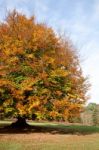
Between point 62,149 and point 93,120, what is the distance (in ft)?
177

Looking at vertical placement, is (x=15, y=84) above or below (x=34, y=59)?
below

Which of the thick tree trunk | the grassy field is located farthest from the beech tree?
the thick tree trunk


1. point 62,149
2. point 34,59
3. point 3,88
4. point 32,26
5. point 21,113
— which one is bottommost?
point 62,149

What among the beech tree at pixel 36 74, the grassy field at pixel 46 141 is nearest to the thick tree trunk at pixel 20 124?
the beech tree at pixel 36 74

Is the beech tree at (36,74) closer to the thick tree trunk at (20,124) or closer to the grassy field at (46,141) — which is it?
the grassy field at (46,141)

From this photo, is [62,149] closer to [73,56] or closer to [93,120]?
[73,56]

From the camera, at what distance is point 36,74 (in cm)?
3309

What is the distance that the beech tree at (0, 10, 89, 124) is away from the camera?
32.1 metres

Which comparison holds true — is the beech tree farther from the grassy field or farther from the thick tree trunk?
the thick tree trunk

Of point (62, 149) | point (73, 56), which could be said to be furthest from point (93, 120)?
point (62, 149)

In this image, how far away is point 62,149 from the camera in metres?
20.9

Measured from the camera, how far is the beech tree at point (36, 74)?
32062 mm

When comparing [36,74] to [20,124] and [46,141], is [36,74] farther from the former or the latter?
[46,141]

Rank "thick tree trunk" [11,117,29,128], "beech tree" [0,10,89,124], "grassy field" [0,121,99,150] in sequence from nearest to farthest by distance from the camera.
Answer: "grassy field" [0,121,99,150], "beech tree" [0,10,89,124], "thick tree trunk" [11,117,29,128]
